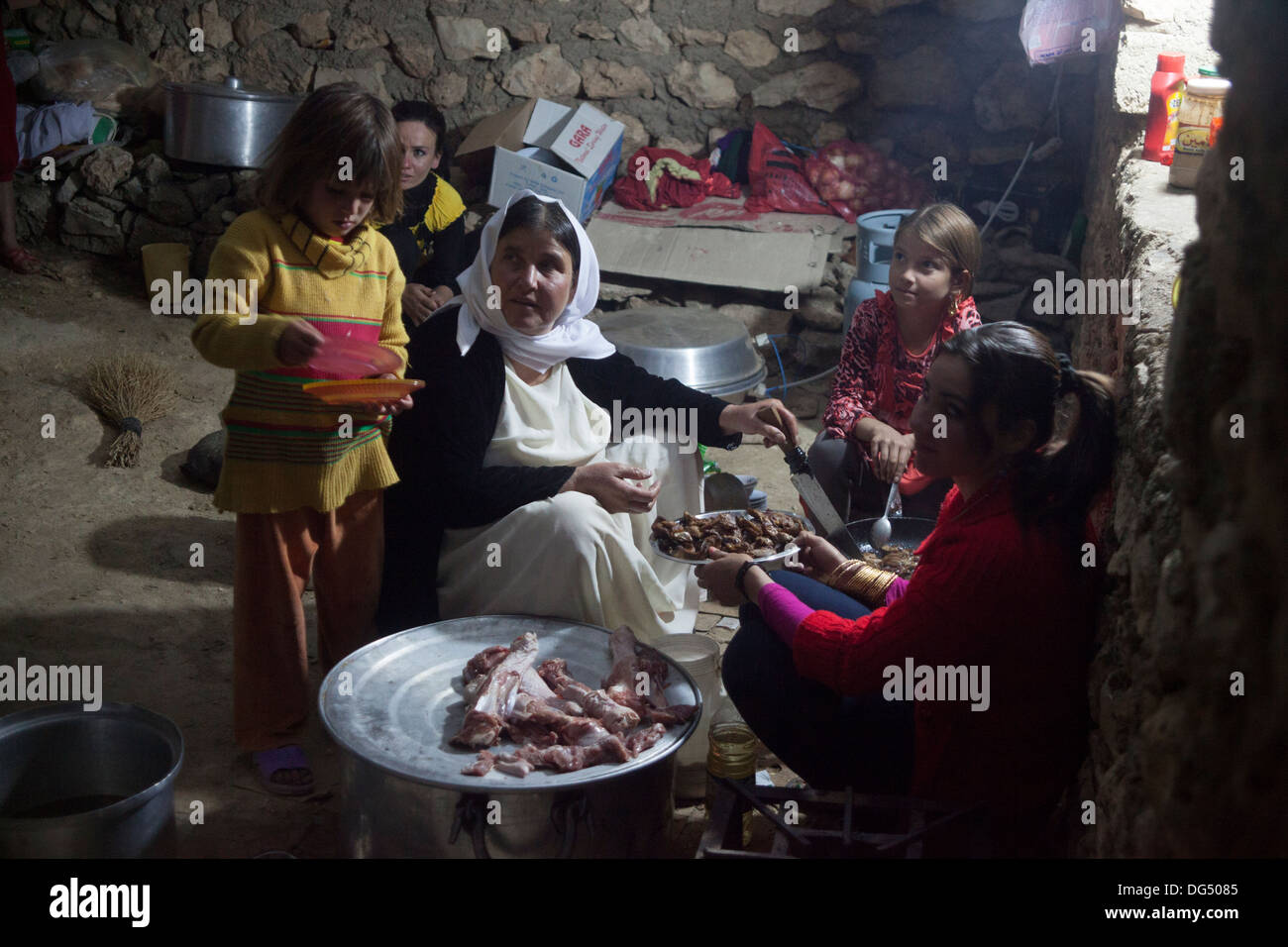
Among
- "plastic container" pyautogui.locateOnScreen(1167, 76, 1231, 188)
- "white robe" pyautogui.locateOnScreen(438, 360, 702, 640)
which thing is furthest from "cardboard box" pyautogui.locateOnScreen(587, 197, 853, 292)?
"white robe" pyautogui.locateOnScreen(438, 360, 702, 640)

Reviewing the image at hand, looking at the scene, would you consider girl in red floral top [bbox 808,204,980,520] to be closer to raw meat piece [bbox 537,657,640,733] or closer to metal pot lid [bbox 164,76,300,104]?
raw meat piece [bbox 537,657,640,733]

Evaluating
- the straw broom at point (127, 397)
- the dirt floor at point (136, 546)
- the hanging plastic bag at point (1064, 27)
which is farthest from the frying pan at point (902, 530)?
the straw broom at point (127, 397)

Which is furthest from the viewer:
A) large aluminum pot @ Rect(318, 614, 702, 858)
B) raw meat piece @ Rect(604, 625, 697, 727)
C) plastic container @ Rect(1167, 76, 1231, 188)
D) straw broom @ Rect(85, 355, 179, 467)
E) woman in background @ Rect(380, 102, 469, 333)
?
straw broom @ Rect(85, 355, 179, 467)

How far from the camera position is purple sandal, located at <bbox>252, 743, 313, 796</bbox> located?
2781mm

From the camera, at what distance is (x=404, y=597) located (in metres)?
3.00

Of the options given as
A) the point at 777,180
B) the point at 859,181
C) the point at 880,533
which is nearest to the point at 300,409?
the point at 880,533

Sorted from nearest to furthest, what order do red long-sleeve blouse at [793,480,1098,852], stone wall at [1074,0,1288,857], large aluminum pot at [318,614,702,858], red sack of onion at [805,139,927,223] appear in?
1. stone wall at [1074,0,1288,857]
2. red long-sleeve blouse at [793,480,1098,852]
3. large aluminum pot at [318,614,702,858]
4. red sack of onion at [805,139,927,223]

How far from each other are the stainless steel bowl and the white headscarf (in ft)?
3.42

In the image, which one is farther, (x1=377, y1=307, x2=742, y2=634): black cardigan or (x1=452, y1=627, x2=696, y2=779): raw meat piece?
(x1=377, y1=307, x2=742, y2=634): black cardigan

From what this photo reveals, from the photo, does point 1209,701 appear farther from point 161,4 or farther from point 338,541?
point 161,4

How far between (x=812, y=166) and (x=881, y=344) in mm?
3217

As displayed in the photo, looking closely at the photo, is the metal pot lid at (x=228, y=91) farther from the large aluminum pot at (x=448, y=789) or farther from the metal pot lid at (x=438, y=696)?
the large aluminum pot at (x=448, y=789)
